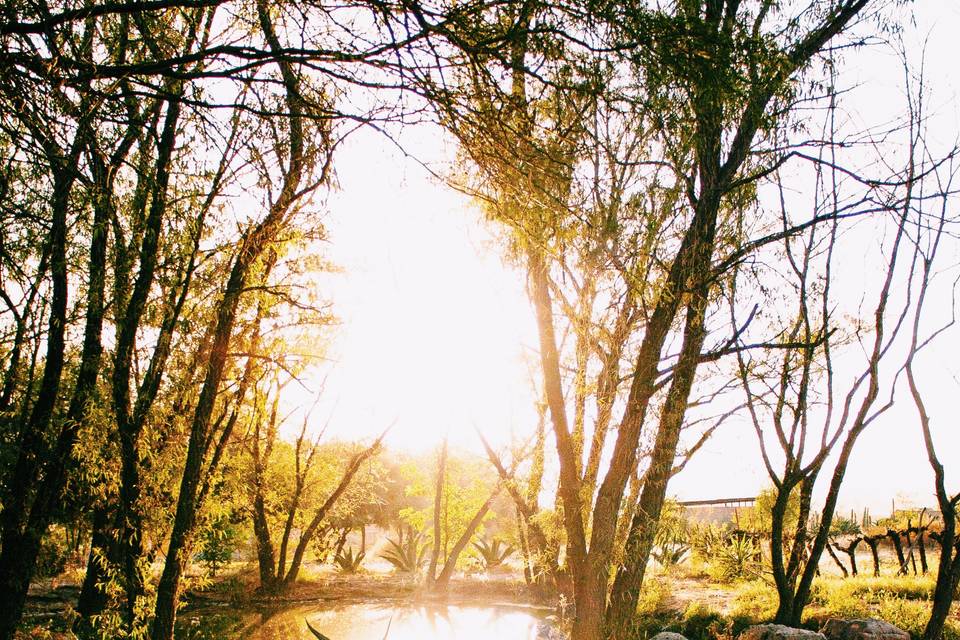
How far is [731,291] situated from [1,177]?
6.00m

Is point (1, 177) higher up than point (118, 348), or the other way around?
point (1, 177)

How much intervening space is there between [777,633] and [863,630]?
33.9 inches

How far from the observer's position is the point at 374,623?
1091 cm

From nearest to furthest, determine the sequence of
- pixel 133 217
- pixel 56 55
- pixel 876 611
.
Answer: pixel 56 55, pixel 133 217, pixel 876 611

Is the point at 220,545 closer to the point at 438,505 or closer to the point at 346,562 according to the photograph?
the point at 346,562

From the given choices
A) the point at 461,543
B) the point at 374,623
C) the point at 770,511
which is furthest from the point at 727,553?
the point at 374,623

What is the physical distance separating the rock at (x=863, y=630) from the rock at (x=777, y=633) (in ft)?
0.82

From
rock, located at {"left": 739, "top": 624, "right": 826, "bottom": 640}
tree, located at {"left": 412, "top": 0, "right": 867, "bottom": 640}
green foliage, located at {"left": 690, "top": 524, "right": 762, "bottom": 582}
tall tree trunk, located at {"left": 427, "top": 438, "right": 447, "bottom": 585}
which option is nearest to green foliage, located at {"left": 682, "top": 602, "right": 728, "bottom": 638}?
rock, located at {"left": 739, "top": 624, "right": 826, "bottom": 640}

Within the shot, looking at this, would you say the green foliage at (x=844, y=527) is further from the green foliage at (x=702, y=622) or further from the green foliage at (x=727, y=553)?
the green foliage at (x=702, y=622)

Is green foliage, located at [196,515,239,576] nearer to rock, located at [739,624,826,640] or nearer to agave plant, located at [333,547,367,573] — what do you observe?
agave plant, located at [333,547,367,573]

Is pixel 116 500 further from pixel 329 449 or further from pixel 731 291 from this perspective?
pixel 329 449

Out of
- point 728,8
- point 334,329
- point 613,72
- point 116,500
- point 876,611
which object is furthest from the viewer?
point 334,329

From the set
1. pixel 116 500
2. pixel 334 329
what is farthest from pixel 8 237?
pixel 334 329

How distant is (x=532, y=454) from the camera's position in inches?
432
